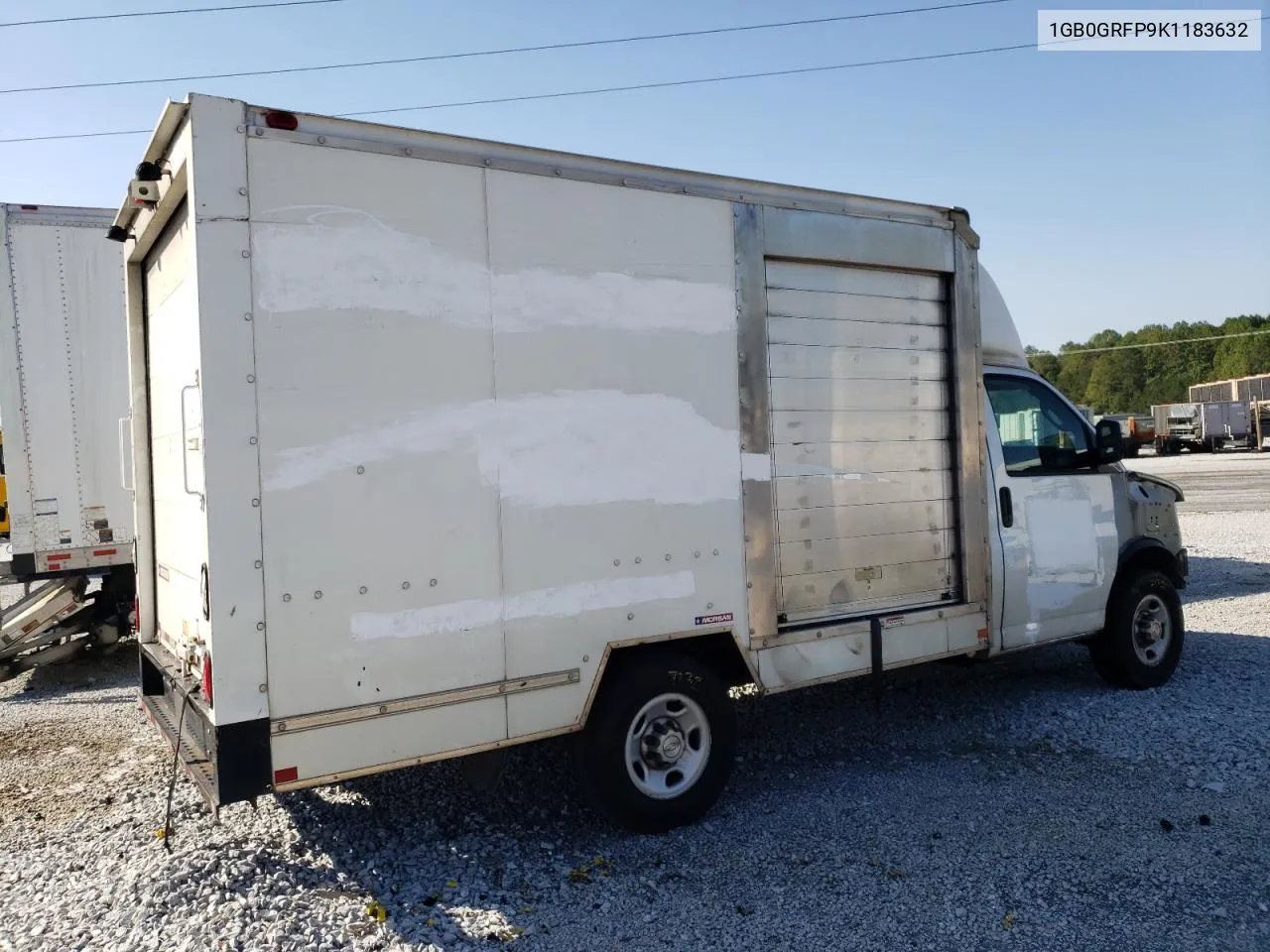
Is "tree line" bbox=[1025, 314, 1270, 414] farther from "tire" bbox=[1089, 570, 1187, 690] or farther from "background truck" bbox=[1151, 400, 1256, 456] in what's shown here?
"tire" bbox=[1089, 570, 1187, 690]

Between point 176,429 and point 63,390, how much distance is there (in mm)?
4398

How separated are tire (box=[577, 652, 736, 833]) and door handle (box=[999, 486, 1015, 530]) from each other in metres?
2.22

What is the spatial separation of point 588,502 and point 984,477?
8.64 feet

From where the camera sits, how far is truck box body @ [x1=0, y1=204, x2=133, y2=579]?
786 cm

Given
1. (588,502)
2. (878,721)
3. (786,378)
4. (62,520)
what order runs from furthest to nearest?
(62,520), (878,721), (786,378), (588,502)

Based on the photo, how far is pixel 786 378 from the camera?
4.96m

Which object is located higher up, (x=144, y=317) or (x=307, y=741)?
(x=144, y=317)

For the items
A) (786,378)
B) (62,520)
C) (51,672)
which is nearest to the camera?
(786,378)

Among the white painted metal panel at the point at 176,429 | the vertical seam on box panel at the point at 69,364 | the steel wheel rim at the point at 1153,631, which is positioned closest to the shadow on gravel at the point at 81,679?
the vertical seam on box panel at the point at 69,364

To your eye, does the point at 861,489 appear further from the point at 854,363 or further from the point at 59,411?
the point at 59,411

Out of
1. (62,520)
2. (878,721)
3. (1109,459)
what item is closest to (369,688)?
(878,721)

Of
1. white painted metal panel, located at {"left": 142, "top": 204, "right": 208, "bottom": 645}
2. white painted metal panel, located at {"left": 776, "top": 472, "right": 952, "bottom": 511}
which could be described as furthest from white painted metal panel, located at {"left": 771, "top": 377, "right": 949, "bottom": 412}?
white painted metal panel, located at {"left": 142, "top": 204, "right": 208, "bottom": 645}

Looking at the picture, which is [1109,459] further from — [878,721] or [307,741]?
[307,741]

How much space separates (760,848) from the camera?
4320mm
